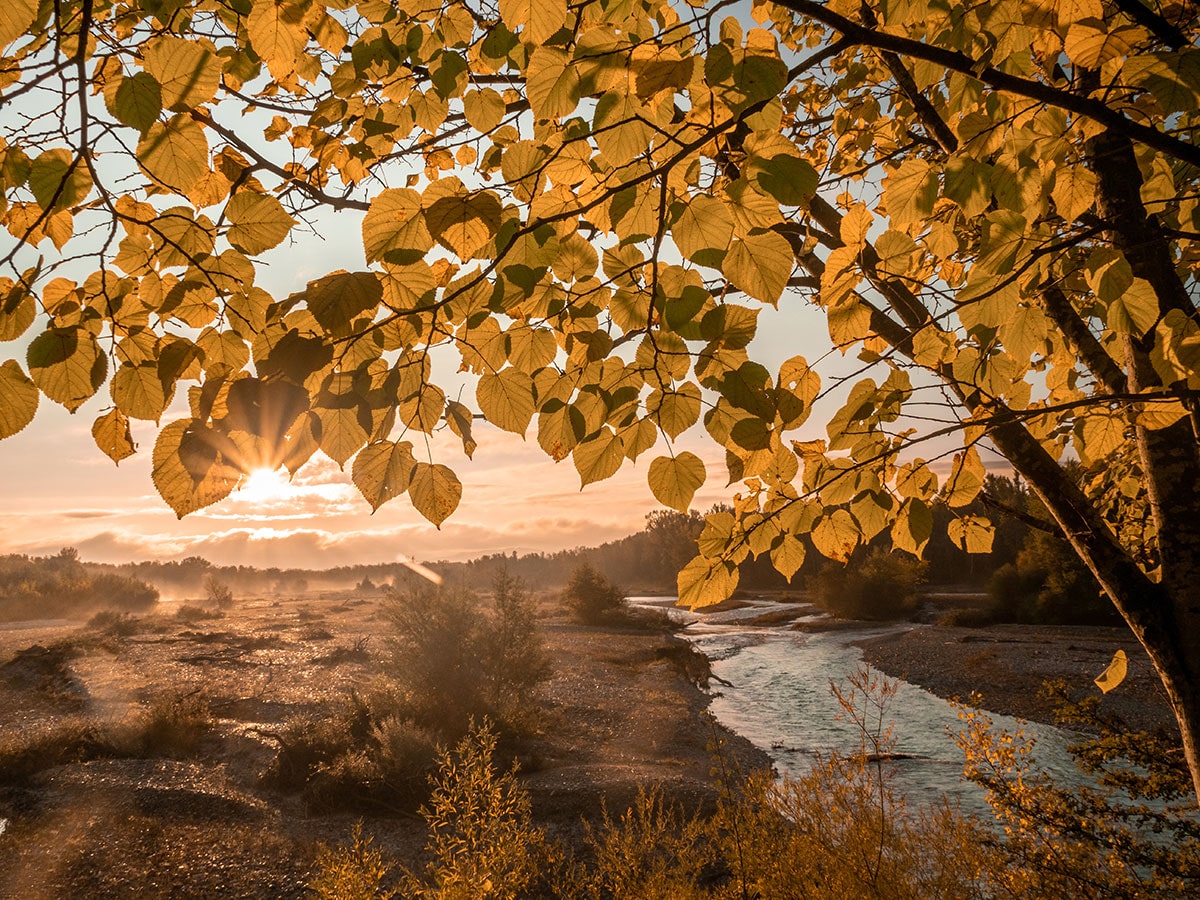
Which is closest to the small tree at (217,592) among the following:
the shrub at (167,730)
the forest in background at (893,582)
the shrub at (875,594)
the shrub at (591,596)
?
the forest in background at (893,582)

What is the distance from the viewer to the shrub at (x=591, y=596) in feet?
100

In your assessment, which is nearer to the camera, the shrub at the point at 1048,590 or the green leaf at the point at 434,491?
the green leaf at the point at 434,491

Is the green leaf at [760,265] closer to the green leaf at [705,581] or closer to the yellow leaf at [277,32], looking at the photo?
the green leaf at [705,581]

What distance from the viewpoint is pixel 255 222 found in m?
0.97

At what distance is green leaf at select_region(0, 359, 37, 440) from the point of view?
78cm

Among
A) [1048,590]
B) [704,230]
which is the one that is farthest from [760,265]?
[1048,590]

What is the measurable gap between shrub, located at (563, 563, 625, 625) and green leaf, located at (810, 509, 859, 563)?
98.0ft

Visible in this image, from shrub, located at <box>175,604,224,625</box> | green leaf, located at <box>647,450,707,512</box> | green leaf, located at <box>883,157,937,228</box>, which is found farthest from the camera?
shrub, located at <box>175,604,224,625</box>

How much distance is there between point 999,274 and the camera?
1129 mm

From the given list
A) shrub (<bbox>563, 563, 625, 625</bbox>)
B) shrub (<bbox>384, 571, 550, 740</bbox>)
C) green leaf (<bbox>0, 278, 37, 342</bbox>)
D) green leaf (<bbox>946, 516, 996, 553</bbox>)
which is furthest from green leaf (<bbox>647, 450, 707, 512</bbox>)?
shrub (<bbox>563, 563, 625, 625</bbox>)

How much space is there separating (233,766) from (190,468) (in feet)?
36.3

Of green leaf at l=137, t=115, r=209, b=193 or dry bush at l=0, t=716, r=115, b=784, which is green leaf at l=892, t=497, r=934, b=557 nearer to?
green leaf at l=137, t=115, r=209, b=193

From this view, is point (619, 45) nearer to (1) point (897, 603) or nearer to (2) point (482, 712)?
(2) point (482, 712)

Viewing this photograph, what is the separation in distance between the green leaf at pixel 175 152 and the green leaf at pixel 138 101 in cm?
2
